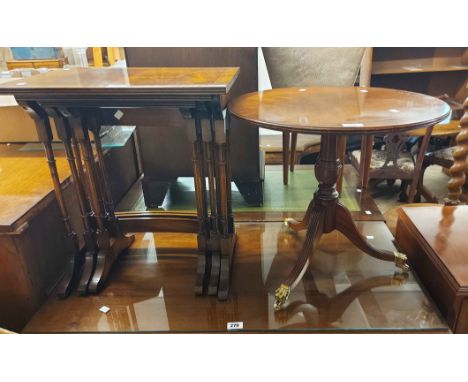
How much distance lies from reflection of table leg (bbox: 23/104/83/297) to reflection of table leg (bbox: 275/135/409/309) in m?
0.90

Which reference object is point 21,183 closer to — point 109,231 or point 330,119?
point 109,231

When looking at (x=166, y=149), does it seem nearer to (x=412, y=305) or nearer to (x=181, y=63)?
(x=181, y=63)

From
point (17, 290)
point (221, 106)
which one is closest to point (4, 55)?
point (17, 290)

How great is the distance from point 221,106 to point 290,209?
1.09 metres

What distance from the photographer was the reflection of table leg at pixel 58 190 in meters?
1.45

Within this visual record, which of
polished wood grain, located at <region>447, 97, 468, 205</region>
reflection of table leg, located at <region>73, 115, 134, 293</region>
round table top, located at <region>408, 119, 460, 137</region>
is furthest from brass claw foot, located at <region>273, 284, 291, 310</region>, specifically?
round table top, located at <region>408, 119, 460, 137</region>

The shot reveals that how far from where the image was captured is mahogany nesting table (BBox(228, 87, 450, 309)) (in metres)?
1.23

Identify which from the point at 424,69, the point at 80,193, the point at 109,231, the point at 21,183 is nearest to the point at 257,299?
the point at 109,231

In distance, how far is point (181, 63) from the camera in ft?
6.82

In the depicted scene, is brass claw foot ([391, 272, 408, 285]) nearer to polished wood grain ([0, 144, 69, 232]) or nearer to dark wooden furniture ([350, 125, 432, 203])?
dark wooden furniture ([350, 125, 432, 203])

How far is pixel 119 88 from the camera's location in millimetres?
1267

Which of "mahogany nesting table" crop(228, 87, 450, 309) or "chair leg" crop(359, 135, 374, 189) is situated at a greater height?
"mahogany nesting table" crop(228, 87, 450, 309)

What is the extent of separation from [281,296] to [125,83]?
3.23ft

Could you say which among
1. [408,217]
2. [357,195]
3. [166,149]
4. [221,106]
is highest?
[221,106]
